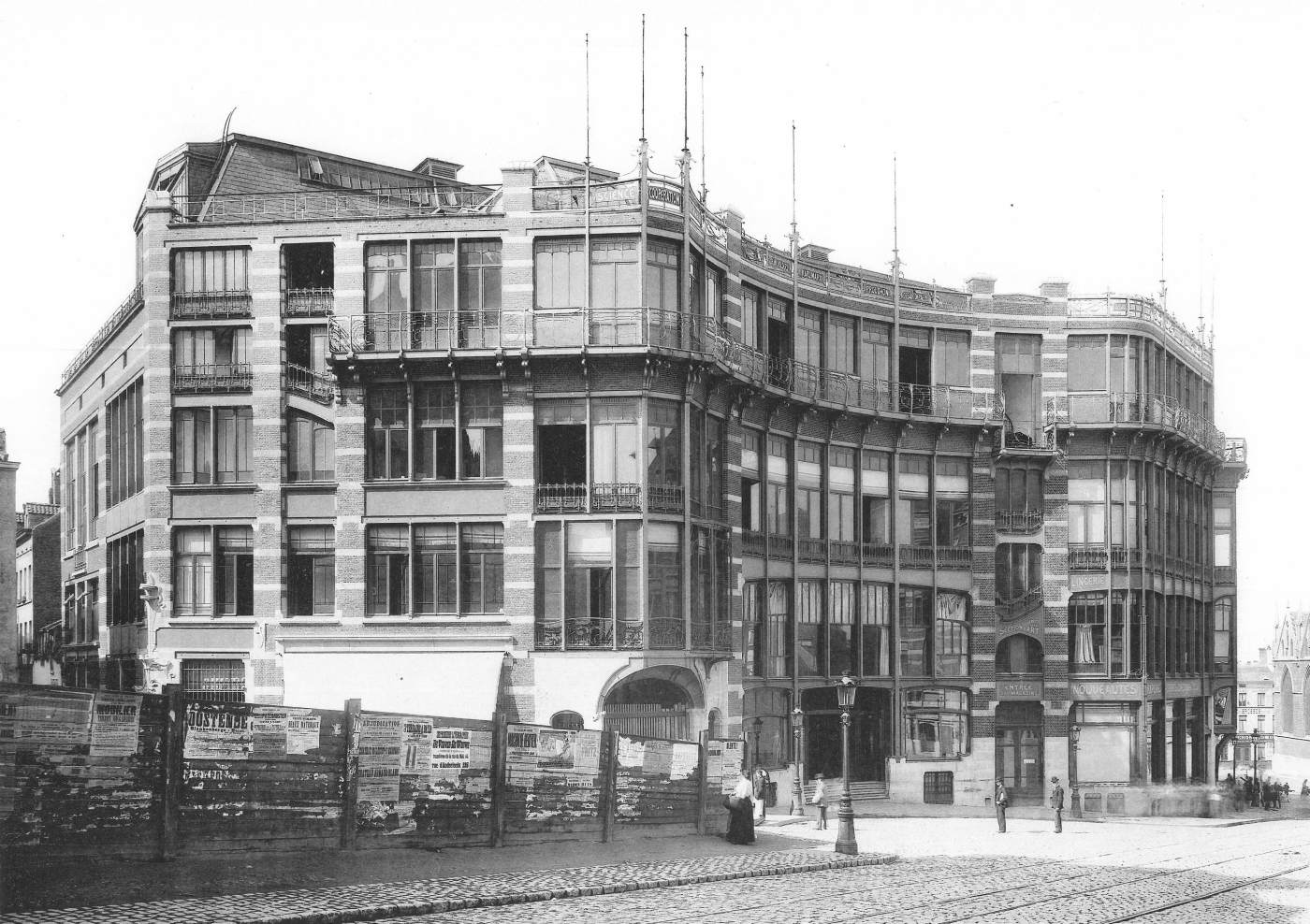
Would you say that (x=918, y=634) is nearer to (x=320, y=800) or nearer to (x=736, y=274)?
(x=736, y=274)

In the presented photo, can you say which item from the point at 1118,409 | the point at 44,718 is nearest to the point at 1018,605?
the point at 1118,409

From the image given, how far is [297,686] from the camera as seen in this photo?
37188 millimetres

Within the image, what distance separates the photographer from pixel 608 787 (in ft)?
85.6

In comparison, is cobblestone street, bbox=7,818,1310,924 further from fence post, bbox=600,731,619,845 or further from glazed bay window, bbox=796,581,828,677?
glazed bay window, bbox=796,581,828,677

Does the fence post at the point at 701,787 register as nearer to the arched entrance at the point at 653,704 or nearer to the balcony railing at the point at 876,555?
the arched entrance at the point at 653,704

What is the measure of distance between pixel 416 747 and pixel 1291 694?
11596cm

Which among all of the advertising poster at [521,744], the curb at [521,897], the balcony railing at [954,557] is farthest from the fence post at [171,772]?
the balcony railing at [954,557]

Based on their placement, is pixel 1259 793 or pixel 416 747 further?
pixel 1259 793

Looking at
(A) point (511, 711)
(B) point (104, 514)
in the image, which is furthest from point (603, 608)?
(B) point (104, 514)

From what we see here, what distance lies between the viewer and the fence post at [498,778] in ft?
78.6

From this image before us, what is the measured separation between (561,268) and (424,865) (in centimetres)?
1826

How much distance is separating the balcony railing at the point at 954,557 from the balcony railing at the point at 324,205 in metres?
17.5

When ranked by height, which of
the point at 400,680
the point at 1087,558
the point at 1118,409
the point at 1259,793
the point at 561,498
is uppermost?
the point at 1118,409

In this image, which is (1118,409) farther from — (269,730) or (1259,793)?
(269,730)
